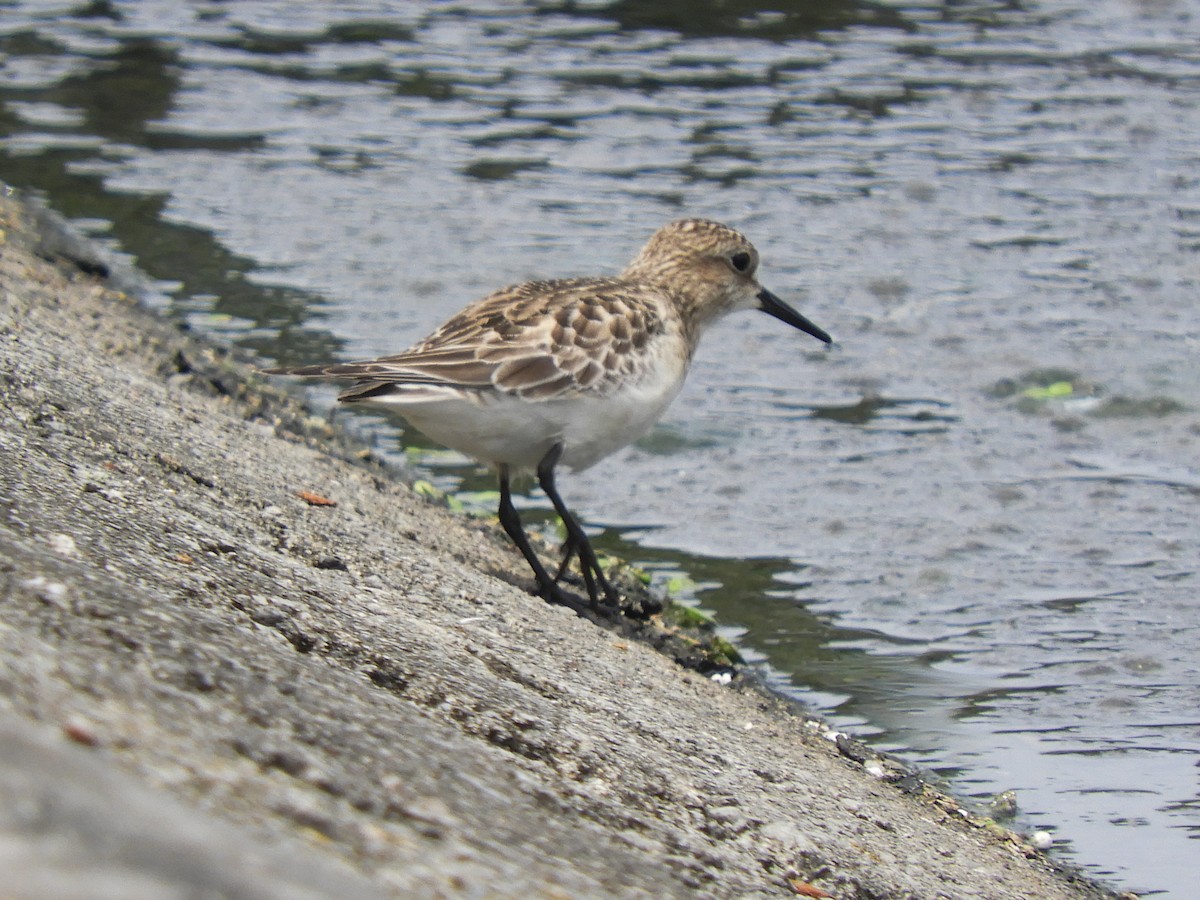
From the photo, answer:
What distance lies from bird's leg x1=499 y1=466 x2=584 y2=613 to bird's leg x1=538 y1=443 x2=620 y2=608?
101 mm

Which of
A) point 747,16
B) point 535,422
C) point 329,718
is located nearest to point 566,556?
point 535,422

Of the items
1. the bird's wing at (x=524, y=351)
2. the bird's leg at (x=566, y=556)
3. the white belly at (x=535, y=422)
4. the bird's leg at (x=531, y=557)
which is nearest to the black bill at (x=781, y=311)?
the bird's wing at (x=524, y=351)

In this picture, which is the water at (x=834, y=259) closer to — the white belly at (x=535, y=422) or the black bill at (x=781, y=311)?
the black bill at (x=781, y=311)

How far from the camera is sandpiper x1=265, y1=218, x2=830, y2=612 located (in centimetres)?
509

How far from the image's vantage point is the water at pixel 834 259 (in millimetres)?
5605

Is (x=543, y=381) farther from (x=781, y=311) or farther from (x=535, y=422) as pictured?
(x=781, y=311)

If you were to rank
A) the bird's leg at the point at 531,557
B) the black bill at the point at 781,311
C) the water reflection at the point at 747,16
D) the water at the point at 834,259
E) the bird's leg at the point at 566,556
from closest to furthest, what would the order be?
1. the bird's leg at the point at 531,557
2. the bird's leg at the point at 566,556
3. the water at the point at 834,259
4. the black bill at the point at 781,311
5. the water reflection at the point at 747,16

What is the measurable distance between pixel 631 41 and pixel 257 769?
12.4 m

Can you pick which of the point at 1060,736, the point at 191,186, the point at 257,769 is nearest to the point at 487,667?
the point at 257,769

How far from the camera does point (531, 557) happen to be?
5.36 m

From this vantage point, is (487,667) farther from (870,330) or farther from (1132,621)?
(870,330)

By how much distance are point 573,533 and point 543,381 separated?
1.86ft

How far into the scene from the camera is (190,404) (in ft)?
19.1

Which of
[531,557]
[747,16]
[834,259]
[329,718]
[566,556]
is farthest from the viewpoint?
[747,16]
